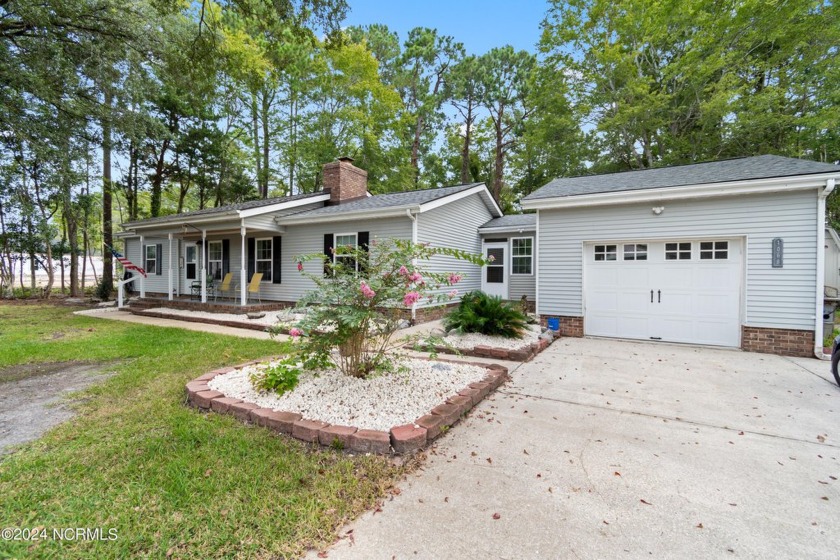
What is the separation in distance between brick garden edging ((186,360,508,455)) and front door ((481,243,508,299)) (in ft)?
28.2

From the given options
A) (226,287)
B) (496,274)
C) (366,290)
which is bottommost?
(226,287)

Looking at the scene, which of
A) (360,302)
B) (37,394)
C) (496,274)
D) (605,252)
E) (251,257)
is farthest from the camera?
(496,274)

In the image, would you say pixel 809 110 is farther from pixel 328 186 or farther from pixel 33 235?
pixel 33 235

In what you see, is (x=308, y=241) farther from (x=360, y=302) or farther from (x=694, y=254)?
(x=694, y=254)

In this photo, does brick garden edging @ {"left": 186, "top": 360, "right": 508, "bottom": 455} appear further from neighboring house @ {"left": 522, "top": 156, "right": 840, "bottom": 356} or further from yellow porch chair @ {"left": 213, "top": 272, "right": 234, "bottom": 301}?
yellow porch chair @ {"left": 213, "top": 272, "right": 234, "bottom": 301}

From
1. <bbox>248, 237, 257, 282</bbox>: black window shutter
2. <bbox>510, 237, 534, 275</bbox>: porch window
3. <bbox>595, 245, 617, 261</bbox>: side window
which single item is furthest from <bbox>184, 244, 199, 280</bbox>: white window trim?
<bbox>595, 245, 617, 261</bbox>: side window

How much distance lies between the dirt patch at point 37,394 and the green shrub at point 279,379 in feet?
5.56

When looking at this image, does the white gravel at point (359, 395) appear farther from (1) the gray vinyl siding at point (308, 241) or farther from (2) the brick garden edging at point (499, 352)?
(1) the gray vinyl siding at point (308, 241)

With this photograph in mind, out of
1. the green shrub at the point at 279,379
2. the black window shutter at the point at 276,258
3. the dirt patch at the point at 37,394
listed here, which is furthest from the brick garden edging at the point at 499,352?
the black window shutter at the point at 276,258

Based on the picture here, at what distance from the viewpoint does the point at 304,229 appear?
1069 centimetres

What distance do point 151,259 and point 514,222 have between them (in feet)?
47.1

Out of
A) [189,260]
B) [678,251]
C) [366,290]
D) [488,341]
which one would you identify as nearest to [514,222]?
[678,251]

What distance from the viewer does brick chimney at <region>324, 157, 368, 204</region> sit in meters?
11.9

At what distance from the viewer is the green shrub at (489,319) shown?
6711 mm
